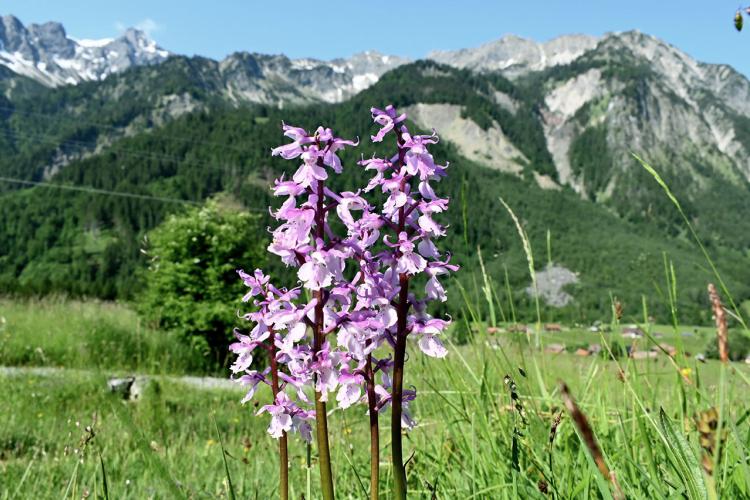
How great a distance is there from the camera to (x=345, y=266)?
1.54m

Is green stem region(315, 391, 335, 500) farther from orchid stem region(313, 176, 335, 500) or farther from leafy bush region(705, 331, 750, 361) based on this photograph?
leafy bush region(705, 331, 750, 361)

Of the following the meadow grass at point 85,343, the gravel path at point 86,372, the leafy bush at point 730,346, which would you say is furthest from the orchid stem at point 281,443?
the meadow grass at point 85,343

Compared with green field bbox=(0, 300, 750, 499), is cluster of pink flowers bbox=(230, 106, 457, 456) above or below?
above

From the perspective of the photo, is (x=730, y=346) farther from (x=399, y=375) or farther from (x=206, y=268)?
(x=206, y=268)

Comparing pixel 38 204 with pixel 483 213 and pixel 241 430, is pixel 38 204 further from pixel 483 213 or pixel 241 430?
pixel 241 430

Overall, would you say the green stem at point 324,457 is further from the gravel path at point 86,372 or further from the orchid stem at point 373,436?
the gravel path at point 86,372

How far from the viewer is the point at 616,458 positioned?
2.48 meters

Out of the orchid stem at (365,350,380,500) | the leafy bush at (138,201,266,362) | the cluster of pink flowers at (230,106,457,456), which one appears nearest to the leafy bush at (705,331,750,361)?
the cluster of pink flowers at (230,106,457,456)

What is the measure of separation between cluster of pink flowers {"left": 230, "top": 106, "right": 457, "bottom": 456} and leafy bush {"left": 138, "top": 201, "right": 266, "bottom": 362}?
1697cm

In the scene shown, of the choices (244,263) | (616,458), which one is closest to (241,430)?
(616,458)

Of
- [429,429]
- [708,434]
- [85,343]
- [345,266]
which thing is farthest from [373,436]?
[85,343]

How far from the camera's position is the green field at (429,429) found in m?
1.96

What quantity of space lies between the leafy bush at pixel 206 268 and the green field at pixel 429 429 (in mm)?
4268

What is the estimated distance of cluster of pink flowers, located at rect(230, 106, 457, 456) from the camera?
1444 mm
